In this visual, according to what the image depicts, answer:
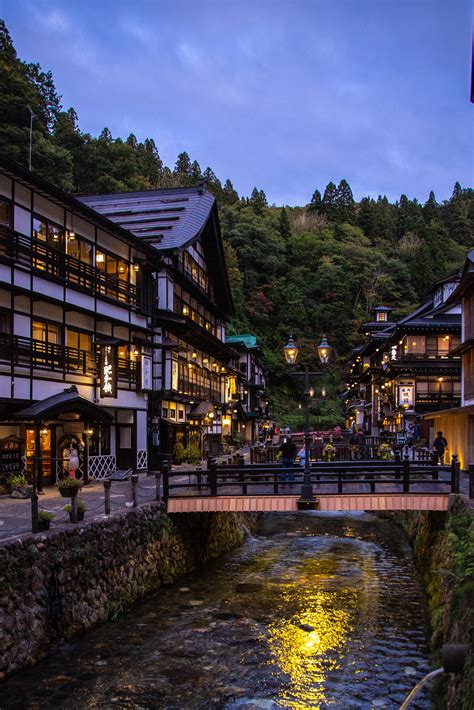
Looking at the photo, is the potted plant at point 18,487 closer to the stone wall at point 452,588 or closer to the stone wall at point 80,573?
the stone wall at point 80,573

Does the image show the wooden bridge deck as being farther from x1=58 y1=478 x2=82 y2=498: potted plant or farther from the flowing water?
x1=58 y1=478 x2=82 y2=498: potted plant

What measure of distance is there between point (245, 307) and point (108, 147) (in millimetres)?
34033

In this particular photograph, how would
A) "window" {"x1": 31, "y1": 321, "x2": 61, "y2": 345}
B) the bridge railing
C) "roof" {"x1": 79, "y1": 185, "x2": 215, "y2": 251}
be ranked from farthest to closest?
1. "roof" {"x1": 79, "y1": 185, "x2": 215, "y2": 251}
2. "window" {"x1": 31, "y1": 321, "x2": 61, "y2": 345}
3. the bridge railing

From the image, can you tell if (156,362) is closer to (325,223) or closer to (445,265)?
(445,265)

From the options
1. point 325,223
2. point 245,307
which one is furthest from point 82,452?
point 325,223

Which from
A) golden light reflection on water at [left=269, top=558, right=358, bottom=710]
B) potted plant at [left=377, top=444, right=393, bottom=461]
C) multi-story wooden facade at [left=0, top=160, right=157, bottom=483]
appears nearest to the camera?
golden light reflection on water at [left=269, top=558, right=358, bottom=710]

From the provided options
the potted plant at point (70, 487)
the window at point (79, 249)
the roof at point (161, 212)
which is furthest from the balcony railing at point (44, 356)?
the roof at point (161, 212)

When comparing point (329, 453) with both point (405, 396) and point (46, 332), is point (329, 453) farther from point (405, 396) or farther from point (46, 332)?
point (46, 332)

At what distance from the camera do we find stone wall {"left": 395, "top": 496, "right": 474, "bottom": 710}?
28.3 feet

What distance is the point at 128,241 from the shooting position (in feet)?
111

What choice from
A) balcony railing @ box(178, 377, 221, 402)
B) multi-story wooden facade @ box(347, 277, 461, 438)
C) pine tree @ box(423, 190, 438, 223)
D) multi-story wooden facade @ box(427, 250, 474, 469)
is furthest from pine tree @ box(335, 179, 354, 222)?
multi-story wooden facade @ box(427, 250, 474, 469)

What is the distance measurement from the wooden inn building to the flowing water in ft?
27.6

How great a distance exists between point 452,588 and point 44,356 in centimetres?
1868

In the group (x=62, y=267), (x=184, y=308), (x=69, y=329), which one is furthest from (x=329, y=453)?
(x=62, y=267)
